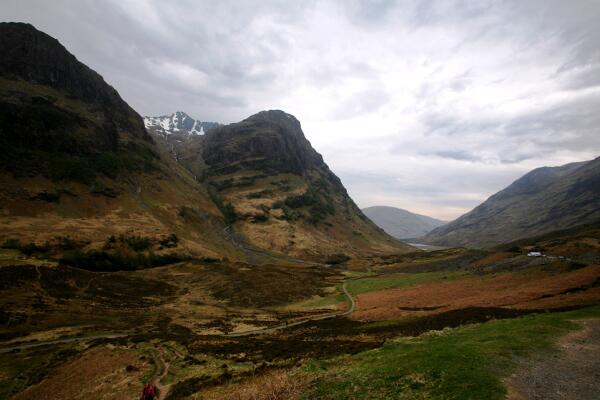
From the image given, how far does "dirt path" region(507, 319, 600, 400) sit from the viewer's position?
16.5 metres

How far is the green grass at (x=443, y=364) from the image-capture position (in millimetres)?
17953

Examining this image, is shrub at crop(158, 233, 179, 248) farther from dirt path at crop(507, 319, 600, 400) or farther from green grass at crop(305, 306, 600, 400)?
dirt path at crop(507, 319, 600, 400)

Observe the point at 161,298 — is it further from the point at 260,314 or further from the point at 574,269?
the point at 574,269

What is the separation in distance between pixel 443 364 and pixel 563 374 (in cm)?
613

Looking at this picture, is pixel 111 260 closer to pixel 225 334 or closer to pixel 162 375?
pixel 225 334

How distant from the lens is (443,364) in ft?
67.5

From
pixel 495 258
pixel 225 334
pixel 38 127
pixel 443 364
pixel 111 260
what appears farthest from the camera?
pixel 38 127

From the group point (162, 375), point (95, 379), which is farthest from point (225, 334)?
point (95, 379)

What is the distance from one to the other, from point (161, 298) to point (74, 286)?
19245 mm

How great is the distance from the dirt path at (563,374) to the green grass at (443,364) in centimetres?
72

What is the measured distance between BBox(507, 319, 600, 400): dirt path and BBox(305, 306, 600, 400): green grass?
2.37 ft

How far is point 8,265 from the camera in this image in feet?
253

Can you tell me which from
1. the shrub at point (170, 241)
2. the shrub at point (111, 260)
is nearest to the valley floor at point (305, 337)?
the shrub at point (111, 260)

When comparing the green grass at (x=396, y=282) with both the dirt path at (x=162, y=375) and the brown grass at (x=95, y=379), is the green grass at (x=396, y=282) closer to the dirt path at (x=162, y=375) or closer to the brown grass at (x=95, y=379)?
the dirt path at (x=162, y=375)
